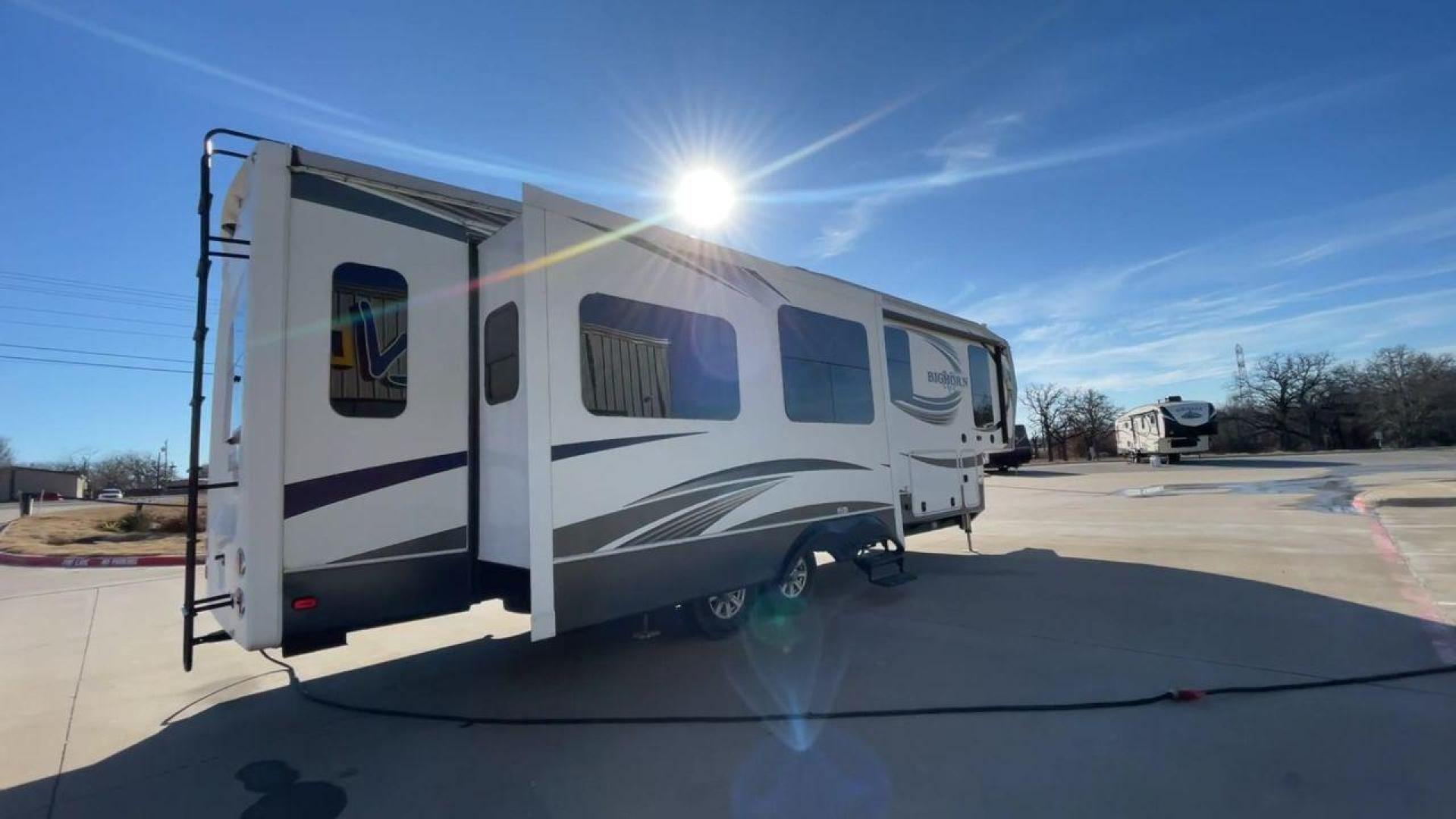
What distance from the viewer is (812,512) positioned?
5562 mm

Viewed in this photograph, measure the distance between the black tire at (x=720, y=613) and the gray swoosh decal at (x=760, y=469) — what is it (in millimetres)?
886

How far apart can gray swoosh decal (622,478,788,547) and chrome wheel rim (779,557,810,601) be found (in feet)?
3.16

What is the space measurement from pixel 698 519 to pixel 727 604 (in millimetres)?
1076

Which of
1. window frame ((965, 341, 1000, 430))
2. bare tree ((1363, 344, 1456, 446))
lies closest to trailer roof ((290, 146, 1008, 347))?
window frame ((965, 341, 1000, 430))

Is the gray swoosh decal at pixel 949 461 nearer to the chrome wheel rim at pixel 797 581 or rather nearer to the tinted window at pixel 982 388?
the tinted window at pixel 982 388

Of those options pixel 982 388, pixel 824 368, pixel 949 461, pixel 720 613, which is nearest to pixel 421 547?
pixel 720 613

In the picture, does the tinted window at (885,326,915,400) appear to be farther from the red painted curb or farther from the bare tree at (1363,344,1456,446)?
the bare tree at (1363,344,1456,446)

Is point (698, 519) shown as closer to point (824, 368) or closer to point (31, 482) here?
point (824, 368)

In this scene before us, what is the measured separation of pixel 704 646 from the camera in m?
5.20

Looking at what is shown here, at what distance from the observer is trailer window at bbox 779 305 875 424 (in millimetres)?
5488

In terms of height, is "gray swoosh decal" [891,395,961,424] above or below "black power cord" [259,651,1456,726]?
above

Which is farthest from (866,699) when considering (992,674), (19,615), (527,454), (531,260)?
(19,615)

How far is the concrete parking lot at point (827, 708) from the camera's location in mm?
2900

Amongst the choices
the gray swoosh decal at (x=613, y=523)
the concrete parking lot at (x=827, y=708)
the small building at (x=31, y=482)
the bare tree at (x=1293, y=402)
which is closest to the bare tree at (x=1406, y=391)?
the bare tree at (x=1293, y=402)
